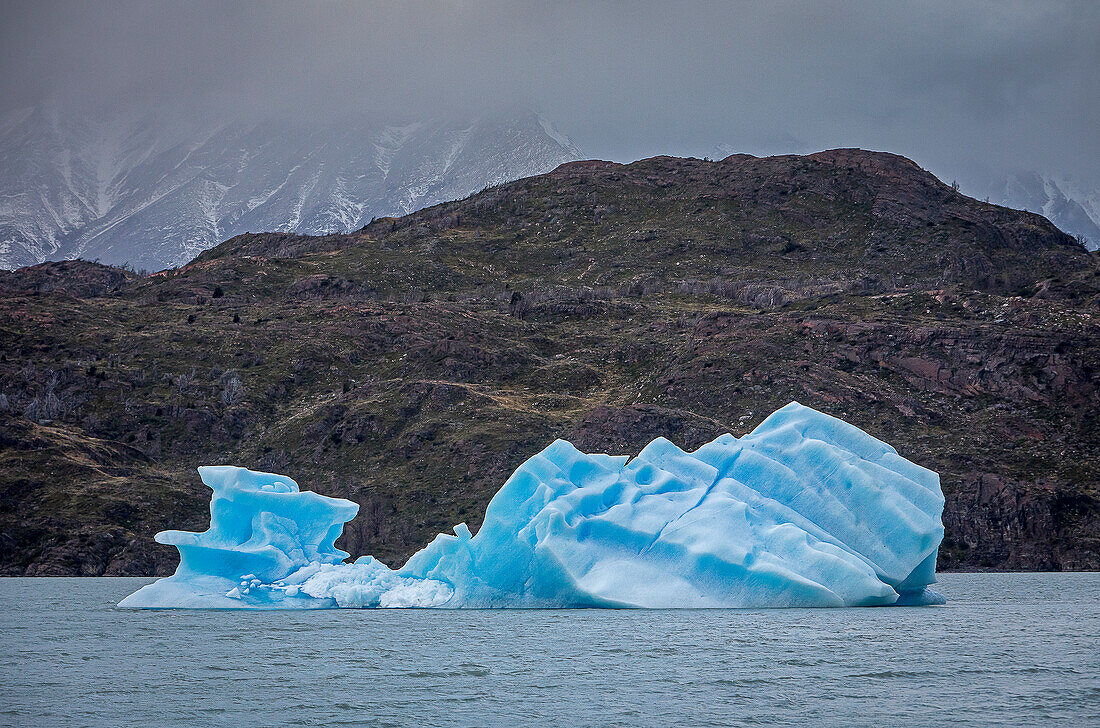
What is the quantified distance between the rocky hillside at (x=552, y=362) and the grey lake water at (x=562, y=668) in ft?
101

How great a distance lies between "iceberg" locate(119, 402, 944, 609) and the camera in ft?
115

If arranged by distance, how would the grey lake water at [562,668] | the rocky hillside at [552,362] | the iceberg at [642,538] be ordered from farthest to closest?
the rocky hillside at [552,362] < the iceberg at [642,538] < the grey lake water at [562,668]

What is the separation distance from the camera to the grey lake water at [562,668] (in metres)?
22.0

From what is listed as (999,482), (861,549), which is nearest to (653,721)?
(861,549)

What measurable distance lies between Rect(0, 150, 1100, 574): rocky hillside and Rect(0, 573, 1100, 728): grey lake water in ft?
101

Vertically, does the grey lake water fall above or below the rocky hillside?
below

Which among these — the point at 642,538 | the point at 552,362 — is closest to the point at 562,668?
the point at 642,538

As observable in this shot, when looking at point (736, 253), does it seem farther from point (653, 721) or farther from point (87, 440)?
point (653, 721)

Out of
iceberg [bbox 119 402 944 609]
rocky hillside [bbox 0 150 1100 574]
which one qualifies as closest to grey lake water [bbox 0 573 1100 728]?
iceberg [bbox 119 402 944 609]

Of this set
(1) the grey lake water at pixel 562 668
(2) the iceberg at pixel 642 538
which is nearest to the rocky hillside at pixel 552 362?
(2) the iceberg at pixel 642 538

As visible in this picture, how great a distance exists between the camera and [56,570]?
2628 inches

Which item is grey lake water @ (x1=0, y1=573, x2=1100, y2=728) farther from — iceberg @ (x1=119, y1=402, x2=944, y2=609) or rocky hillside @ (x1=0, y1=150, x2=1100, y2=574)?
rocky hillside @ (x1=0, y1=150, x2=1100, y2=574)

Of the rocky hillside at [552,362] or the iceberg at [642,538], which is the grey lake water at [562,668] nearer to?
the iceberg at [642,538]

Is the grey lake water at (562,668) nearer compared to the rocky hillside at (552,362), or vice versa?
the grey lake water at (562,668)
